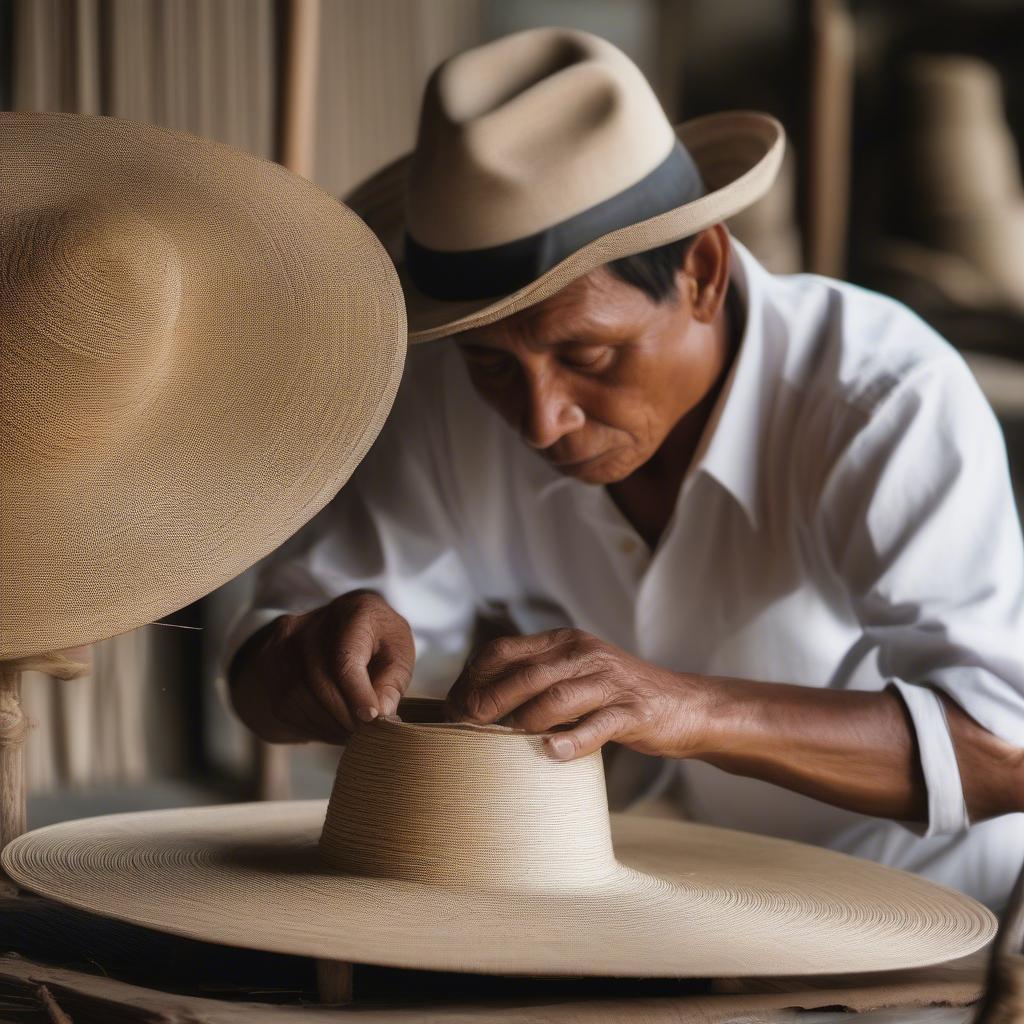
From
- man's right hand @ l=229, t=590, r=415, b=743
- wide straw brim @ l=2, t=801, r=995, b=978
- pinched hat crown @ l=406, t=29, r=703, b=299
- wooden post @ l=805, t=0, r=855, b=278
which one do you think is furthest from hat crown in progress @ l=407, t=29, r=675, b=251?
wooden post @ l=805, t=0, r=855, b=278

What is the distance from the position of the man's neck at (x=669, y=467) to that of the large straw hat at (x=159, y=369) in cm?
66

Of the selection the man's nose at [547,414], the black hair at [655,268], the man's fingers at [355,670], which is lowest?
the man's fingers at [355,670]

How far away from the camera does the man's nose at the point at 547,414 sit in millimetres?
1480

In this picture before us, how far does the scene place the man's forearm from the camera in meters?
1.32

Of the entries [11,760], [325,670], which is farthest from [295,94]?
[11,760]

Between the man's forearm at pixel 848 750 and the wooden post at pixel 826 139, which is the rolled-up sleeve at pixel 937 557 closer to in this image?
the man's forearm at pixel 848 750

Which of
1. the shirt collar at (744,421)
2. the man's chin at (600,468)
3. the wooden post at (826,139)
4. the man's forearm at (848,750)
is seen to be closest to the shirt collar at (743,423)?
the shirt collar at (744,421)

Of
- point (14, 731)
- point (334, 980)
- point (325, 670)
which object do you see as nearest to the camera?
point (334, 980)

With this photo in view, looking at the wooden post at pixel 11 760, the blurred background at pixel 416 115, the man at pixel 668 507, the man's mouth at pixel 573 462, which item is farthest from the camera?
the blurred background at pixel 416 115

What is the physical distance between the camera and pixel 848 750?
1354 mm

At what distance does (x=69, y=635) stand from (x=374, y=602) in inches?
17.9

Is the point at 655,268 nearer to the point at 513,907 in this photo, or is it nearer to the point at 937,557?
the point at 937,557

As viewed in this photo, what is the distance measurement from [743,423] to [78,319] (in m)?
0.84

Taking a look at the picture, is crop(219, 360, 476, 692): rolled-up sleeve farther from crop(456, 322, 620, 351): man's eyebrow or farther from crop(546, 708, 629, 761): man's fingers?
crop(546, 708, 629, 761): man's fingers
